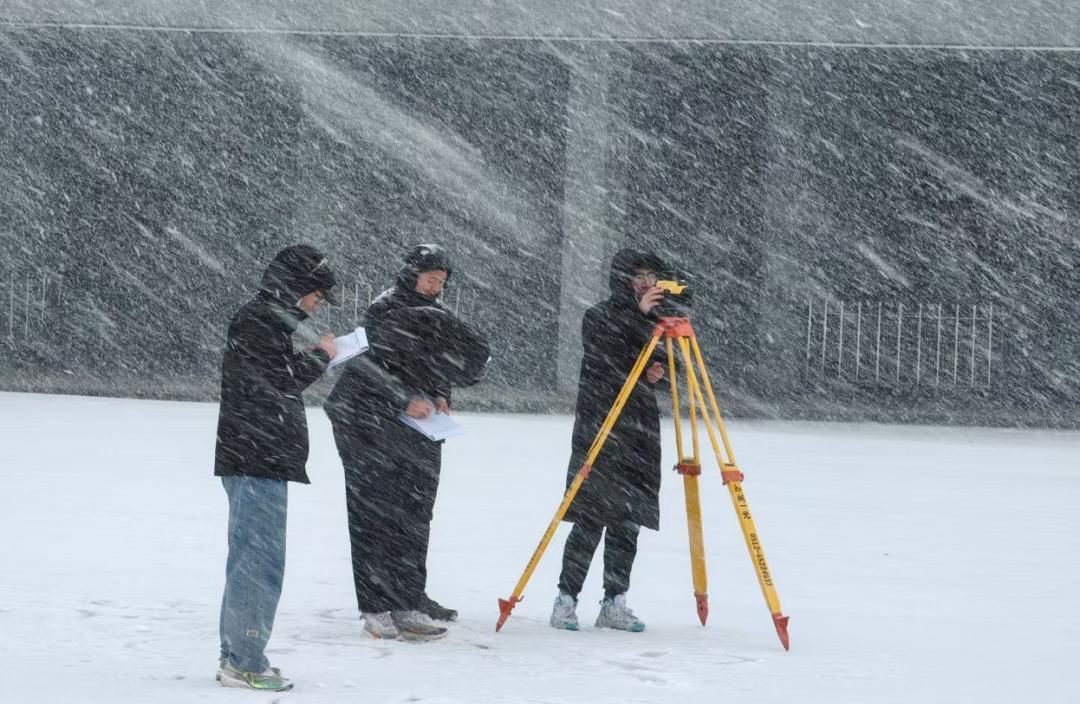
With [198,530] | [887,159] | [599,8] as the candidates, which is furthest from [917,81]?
[198,530]

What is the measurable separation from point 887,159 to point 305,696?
1893cm

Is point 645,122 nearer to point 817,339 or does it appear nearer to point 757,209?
point 757,209

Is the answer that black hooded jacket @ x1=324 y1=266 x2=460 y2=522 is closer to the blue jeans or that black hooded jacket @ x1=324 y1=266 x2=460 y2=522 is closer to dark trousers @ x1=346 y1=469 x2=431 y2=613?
dark trousers @ x1=346 y1=469 x2=431 y2=613

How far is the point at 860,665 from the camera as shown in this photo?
620 cm

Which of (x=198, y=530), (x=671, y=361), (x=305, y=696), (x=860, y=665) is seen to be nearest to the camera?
(x=305, y=696)

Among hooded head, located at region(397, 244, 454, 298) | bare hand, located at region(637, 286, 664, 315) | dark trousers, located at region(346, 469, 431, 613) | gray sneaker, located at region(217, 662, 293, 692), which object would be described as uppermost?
hooded head, located at region(397, 244, 454, 298)

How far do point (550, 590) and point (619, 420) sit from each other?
133cm

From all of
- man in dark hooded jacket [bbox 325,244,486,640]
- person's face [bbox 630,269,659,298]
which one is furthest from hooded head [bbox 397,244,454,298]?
person's face [bbox 630,269,659,298]

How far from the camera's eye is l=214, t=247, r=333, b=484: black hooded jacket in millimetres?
5484

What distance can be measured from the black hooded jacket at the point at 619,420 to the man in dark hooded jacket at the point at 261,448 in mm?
1633

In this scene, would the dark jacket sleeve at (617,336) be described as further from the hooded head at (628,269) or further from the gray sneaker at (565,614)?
the gray sneaker at (565,614)

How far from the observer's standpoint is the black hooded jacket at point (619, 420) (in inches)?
269

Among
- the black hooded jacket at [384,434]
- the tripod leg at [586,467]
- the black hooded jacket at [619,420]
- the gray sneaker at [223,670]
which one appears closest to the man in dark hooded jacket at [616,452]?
the black hooded jacket at [619,420]

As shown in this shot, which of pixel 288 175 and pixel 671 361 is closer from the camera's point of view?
pixel 671 361
